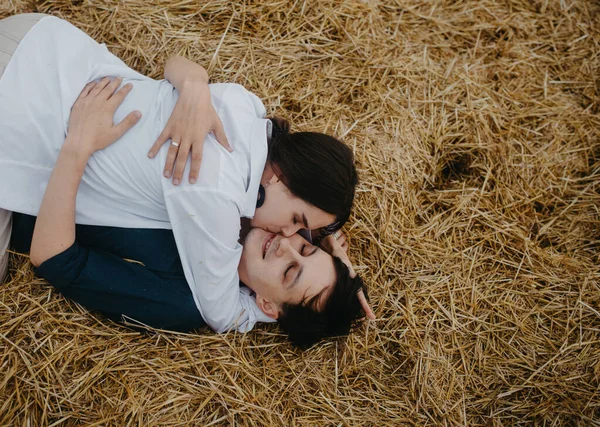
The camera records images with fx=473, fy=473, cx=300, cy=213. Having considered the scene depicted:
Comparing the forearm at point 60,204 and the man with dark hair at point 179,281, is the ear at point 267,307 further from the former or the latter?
the forearm at point 60,204

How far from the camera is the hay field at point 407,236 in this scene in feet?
7.73

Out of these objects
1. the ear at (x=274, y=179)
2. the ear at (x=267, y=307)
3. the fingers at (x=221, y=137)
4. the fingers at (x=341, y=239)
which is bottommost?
the ear at (x=267, y=307)

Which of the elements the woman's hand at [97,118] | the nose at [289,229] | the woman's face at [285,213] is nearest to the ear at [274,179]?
the woman's face at [285,213]

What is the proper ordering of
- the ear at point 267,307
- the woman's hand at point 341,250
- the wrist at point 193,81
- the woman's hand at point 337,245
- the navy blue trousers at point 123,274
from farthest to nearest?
the woman's hand at point 337,245
the woman's hand at point 341,250
the ear at point 267,307
the wrist at point 193,81
the navy blue trousers at point 123,274

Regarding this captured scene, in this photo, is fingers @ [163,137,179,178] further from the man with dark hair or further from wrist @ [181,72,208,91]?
the man with dark hair

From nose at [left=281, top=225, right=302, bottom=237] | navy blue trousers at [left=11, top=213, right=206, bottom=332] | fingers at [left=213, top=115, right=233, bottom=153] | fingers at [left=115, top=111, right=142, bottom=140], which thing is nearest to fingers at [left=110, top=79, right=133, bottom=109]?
fingers at [left=115, top=111, right=142, bottom=140]

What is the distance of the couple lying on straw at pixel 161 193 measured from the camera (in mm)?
2248

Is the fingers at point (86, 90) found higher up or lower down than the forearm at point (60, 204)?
higher up

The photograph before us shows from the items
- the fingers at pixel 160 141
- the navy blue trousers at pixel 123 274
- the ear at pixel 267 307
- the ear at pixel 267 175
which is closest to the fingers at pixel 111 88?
the fingers at pixel 160 141

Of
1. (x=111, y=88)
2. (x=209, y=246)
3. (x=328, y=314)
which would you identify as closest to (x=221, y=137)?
(x=209, y=246)

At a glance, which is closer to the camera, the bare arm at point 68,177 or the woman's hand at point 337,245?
the bare arm at point 68,177

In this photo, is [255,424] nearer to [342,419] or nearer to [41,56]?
[342,419]

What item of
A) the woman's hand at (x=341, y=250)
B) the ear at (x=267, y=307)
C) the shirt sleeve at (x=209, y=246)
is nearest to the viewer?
the shirt sleeve at (x=209, y=246)

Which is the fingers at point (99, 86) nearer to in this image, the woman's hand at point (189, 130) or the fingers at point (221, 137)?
the woman's hand at point (189, 130)
